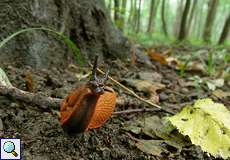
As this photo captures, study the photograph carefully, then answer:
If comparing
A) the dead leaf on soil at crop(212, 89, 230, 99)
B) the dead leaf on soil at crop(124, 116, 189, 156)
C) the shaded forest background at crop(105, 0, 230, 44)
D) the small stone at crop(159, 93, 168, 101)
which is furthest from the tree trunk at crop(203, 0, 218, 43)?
the dead leaf on soil at crop(124, 116, 189, 156)

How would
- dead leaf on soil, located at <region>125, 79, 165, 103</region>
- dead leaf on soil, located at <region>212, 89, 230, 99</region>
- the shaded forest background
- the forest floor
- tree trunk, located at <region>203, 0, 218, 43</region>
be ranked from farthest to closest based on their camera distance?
tree trunk, located at <region>203, 0, 218, 43</region> < the shaded forest background < dead leaf on soil, located at <region>212, 89, 230, 99</region> < dead leaf on soil, located at <region>125, 79, 165, 103</region> < the forest floor

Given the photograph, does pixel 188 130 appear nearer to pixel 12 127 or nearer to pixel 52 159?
pixel 52 159

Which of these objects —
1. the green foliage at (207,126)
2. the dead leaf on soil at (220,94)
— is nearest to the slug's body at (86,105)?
the green foliage at (207,126)

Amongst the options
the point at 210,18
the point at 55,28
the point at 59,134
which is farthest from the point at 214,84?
the point at 210,18

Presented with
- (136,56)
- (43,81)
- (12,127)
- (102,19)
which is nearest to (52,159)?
(12,127)

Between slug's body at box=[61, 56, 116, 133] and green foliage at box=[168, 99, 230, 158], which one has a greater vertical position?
slug's body at box=[61, 56, 116, 133]

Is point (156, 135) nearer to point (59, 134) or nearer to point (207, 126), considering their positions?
point (207, 126)

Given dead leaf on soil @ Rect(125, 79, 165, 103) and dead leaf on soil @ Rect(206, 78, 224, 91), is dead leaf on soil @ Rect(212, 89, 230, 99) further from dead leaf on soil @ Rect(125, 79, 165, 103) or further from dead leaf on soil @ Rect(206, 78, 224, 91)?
dead leaf on soil @ Rect(125, 79, 165, 103)
